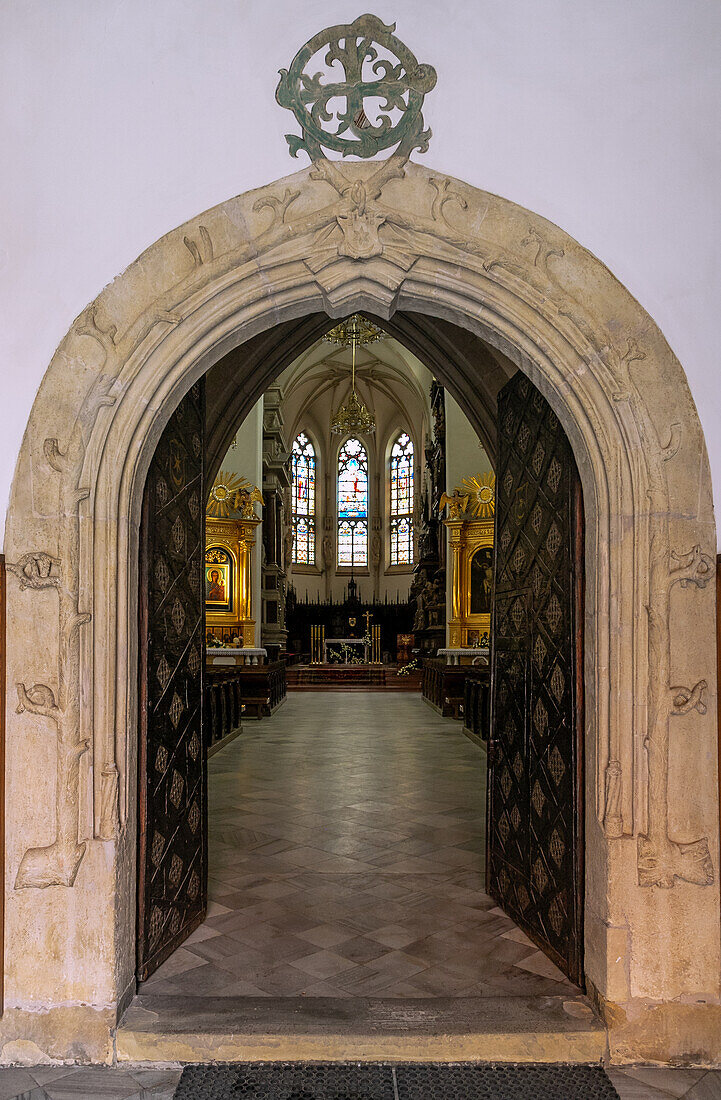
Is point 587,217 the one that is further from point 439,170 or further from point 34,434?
point 34,434

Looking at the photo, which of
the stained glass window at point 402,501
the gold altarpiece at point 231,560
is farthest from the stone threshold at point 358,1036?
the stained glass window at point 402,501

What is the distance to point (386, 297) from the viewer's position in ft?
10.9

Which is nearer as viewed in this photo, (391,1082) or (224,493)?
(391,1082)

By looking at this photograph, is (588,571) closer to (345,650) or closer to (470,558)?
(470,558)

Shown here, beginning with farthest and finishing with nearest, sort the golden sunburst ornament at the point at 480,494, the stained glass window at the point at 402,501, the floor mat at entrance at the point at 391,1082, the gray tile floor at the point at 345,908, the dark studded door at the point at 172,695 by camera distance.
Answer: the stained glass window at the point at 402,501 → the golden sunburst ornament at the point at 480,494 → the dark studded door at the point at 172,695 → the gray tile floor at the point at 345,908 → the floor mat at entrance at the point at 391,1082

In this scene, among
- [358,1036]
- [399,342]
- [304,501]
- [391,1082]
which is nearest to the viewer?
[391,1082]

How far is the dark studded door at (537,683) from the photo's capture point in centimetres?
334

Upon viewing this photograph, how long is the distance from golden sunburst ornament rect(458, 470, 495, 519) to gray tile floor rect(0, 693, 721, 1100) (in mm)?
6972

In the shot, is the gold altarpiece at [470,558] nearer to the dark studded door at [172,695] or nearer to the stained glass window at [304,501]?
the dark studded door at [172,695]

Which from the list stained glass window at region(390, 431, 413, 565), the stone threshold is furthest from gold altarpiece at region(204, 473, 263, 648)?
the stone threshold

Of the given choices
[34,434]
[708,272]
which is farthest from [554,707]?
[34,434]

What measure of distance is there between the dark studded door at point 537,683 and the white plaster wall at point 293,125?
87 cm

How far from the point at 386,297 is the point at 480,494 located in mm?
11141

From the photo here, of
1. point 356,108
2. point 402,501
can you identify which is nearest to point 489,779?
point 356,108
